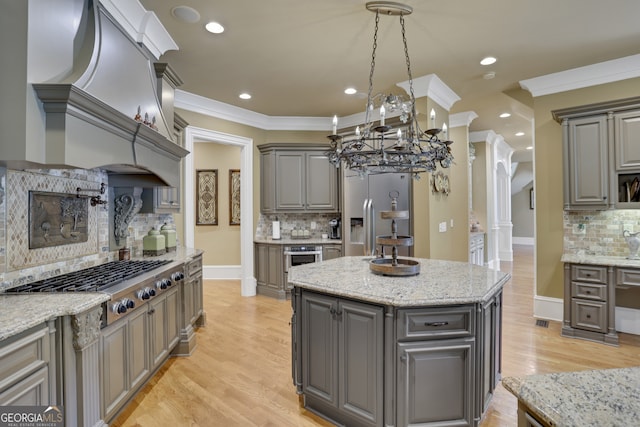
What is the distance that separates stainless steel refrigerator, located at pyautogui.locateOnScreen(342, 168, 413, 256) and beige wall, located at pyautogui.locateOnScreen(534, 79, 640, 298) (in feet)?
5.40

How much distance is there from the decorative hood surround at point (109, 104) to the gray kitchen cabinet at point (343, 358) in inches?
62.4

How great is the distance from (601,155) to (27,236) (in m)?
5.16

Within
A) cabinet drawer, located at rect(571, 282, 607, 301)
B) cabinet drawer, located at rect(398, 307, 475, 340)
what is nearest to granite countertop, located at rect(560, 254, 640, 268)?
cabinet drawer, located at rect(571, 282, 607, 301)

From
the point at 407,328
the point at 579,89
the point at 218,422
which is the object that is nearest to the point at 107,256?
the point at 218,422

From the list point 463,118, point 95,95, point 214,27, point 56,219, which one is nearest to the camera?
point 95,95

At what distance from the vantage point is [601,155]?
342 centimetres

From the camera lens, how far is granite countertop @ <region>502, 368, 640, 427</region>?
737mm

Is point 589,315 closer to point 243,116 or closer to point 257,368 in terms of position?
point 257,368

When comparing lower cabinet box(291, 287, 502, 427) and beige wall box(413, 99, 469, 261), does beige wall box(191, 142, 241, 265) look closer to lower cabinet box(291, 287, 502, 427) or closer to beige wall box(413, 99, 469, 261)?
beige wall box(413, 99, 469, 261)

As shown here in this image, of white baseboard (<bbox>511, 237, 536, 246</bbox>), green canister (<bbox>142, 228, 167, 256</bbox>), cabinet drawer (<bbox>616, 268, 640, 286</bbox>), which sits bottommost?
white baseboard (<bbox>511, 237, 536, 246</bbox>)

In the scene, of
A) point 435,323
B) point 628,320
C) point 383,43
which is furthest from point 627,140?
point 435,323

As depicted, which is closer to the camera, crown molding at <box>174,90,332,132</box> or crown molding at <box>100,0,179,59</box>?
crown molding at <box>100,0,179,59</box>

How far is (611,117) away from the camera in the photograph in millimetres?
3338

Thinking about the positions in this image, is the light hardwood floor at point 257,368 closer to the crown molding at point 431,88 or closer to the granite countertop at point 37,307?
the granite countertop at point 37,307
